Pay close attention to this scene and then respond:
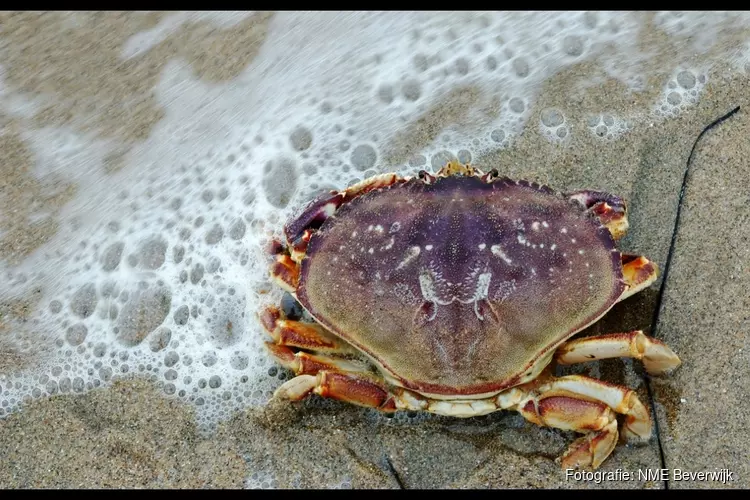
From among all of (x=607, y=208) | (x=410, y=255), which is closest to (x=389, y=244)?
(x=410, y=255)

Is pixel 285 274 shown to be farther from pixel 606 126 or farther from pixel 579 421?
pixel 606 126

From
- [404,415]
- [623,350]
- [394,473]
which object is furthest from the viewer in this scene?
[404,415]

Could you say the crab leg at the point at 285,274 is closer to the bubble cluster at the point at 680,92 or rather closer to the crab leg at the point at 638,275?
the crab leg at the point at 638,275

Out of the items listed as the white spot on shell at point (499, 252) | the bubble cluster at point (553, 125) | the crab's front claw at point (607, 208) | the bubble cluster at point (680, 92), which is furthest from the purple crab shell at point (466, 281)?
the bubble cluster at point (680, 92)

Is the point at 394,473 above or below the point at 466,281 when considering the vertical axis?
below

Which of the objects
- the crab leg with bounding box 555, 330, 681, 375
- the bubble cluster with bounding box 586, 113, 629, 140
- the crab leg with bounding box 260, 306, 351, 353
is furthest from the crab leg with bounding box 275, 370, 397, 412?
the bubble cluster with bounding box 586, 113, 629, 140

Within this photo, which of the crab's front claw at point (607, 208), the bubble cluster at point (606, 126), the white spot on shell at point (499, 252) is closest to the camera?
the white spot on shell at point (499, 252)

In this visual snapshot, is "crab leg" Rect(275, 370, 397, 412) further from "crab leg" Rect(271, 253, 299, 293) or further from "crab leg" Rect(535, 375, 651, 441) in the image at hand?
"crab leg" Rect(535, 375, 651, 441)

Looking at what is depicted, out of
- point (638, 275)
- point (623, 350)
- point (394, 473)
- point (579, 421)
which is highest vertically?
point (638, 275)
